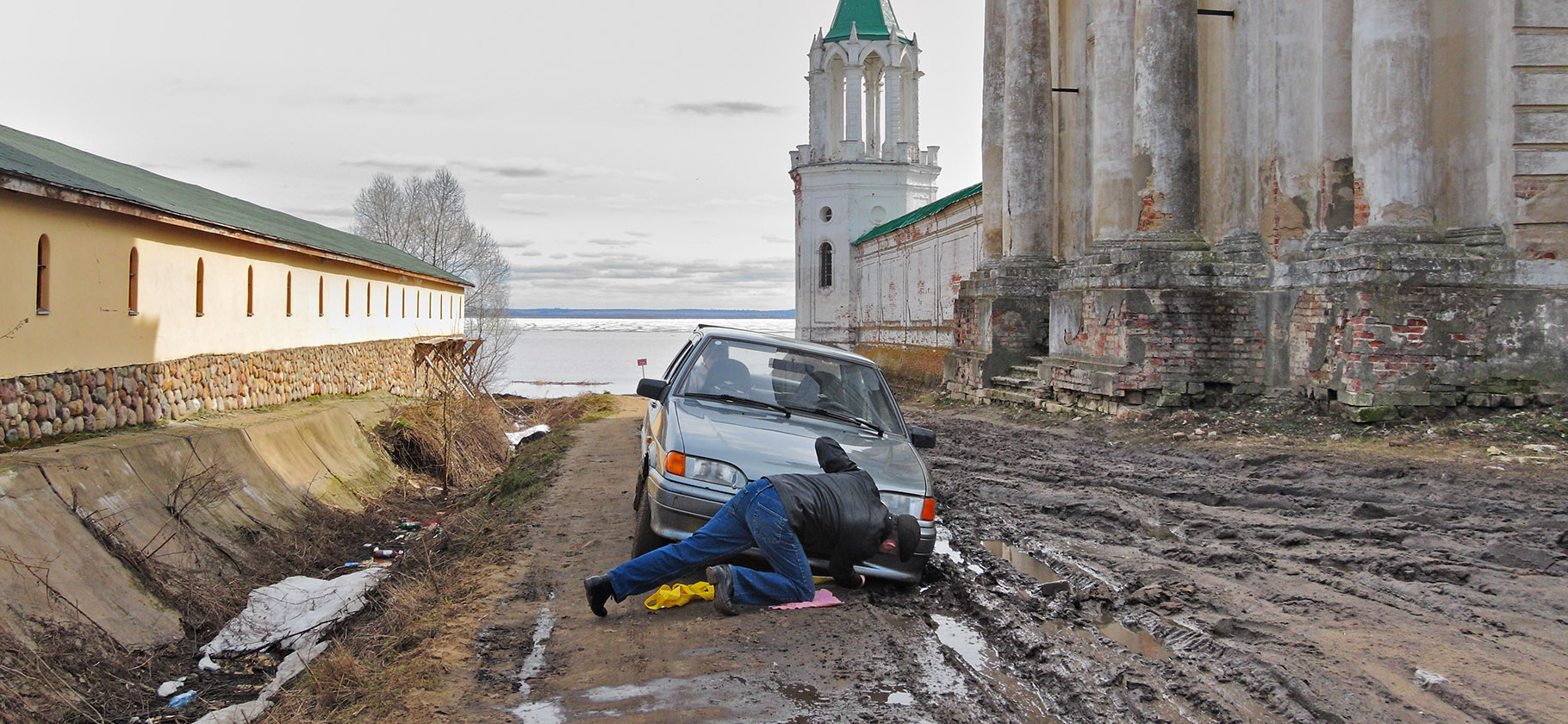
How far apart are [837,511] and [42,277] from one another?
9511mm

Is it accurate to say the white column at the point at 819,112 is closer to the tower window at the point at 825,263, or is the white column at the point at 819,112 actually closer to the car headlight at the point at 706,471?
the tower window at the point at 825,263

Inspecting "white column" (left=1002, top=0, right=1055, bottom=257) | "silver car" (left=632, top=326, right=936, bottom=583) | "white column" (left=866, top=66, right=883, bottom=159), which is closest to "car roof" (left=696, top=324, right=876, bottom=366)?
"silver car" (left=632, top=326, right=936, bottom=583)

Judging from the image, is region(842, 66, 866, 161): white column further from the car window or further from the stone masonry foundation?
the car window

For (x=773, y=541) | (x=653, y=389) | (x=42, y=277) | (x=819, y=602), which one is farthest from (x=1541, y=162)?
(x=42, y=277)

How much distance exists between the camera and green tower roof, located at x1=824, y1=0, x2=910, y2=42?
49750 millimetres

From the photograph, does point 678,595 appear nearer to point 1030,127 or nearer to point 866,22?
point 1030,127

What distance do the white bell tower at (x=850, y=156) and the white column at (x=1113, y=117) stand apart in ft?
99.5

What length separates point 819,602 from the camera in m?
6.37

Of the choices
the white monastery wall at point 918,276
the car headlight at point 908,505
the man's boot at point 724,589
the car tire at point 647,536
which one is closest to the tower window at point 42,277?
the car tire at point 647,536

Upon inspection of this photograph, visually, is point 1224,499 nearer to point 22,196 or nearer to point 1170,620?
point 1170,620

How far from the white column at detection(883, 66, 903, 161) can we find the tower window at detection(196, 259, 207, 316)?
37.3 meters

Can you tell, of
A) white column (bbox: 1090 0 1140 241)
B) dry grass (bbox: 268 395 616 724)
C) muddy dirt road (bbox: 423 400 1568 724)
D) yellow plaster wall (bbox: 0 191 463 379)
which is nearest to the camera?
muddy dirt road (bbox: 423 400 1568 724)

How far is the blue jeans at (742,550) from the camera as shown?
6.10 meters

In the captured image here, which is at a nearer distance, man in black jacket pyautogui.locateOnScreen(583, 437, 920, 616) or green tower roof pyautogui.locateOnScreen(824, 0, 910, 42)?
man in black jacket pyautogui.locateOnScreen(583, 437, 920, 616)
